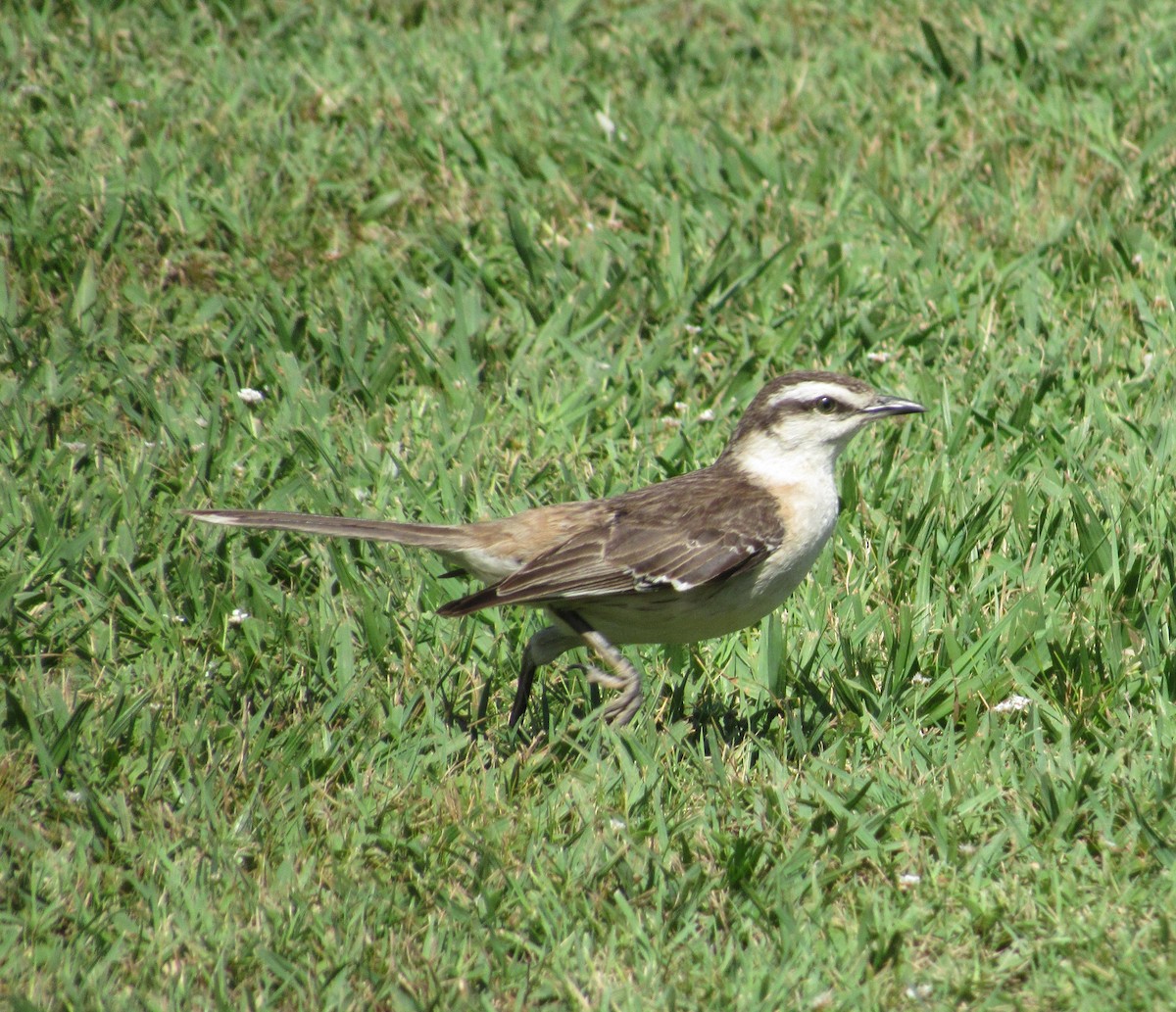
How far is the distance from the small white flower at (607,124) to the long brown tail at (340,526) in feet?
15.2

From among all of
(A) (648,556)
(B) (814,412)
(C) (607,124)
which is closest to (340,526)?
(A) (648,556)

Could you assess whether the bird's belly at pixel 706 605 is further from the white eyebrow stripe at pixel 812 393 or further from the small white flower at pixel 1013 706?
the small white flower at pixel 1013 706

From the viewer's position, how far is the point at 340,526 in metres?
5.50

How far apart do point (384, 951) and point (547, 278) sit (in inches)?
190

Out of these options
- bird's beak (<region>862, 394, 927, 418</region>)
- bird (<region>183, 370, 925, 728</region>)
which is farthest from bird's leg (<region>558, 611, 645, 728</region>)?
bird's beak (<region>862, 394, 927, 418</region>)

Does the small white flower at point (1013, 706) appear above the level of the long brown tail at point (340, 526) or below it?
below

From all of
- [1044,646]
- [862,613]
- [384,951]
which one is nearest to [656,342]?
[862,613]

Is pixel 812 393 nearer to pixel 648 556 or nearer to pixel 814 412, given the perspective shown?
pixel 814 412

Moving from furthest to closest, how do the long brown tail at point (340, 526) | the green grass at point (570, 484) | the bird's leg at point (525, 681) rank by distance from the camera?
the bird's leg at point (525, 681)
the long brown tail at point (340, 526)
the green grass at point (570, 484)

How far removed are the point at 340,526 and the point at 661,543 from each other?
116cm

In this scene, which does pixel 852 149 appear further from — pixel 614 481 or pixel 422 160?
pixel 614 481

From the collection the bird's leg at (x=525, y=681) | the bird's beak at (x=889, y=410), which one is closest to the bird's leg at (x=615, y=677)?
the bird's leg at (x=525, y=681)

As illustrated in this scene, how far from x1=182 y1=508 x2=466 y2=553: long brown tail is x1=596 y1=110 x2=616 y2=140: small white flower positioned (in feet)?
15.2

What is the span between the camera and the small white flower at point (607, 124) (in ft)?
31.4
